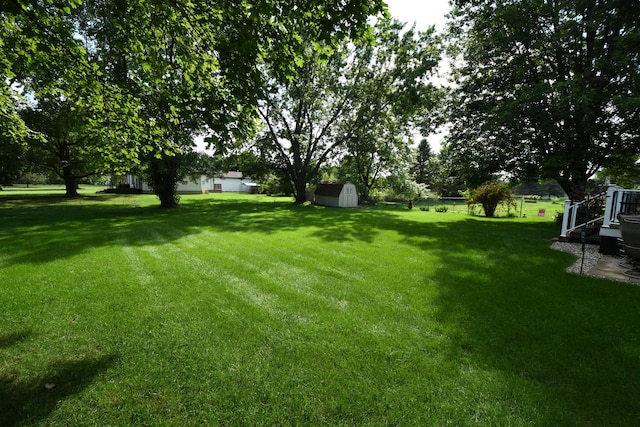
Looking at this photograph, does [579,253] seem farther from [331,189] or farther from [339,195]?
[331,189]

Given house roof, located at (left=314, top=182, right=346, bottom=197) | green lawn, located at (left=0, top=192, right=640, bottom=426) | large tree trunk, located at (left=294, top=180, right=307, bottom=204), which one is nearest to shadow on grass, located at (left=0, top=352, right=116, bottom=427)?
green lawn, located at (left=0, top=192, right=640, bottom=426)

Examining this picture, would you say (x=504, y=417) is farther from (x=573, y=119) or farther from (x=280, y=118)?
(x=280, y=118)

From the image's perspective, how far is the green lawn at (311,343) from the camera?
2.27m

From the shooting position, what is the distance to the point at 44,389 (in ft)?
7.91

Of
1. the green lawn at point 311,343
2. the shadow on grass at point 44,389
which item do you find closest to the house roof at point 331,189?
the green lawn at point 311,343

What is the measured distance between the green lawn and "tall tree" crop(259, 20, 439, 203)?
14.3 meters

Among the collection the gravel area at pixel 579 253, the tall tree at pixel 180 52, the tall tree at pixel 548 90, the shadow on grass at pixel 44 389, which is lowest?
the shadow on grass at pixel 44 389

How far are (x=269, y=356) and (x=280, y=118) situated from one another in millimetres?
25221

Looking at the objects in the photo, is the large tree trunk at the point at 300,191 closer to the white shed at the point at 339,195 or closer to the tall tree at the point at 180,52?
the white shed at the point at 339,195

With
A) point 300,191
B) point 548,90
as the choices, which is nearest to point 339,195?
point 300,191

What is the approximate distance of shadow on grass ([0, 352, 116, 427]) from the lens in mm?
2145

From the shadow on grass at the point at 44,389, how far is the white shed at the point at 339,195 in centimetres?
2346

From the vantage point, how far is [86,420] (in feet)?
7.00

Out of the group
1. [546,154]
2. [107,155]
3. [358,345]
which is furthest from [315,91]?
[358,345]
